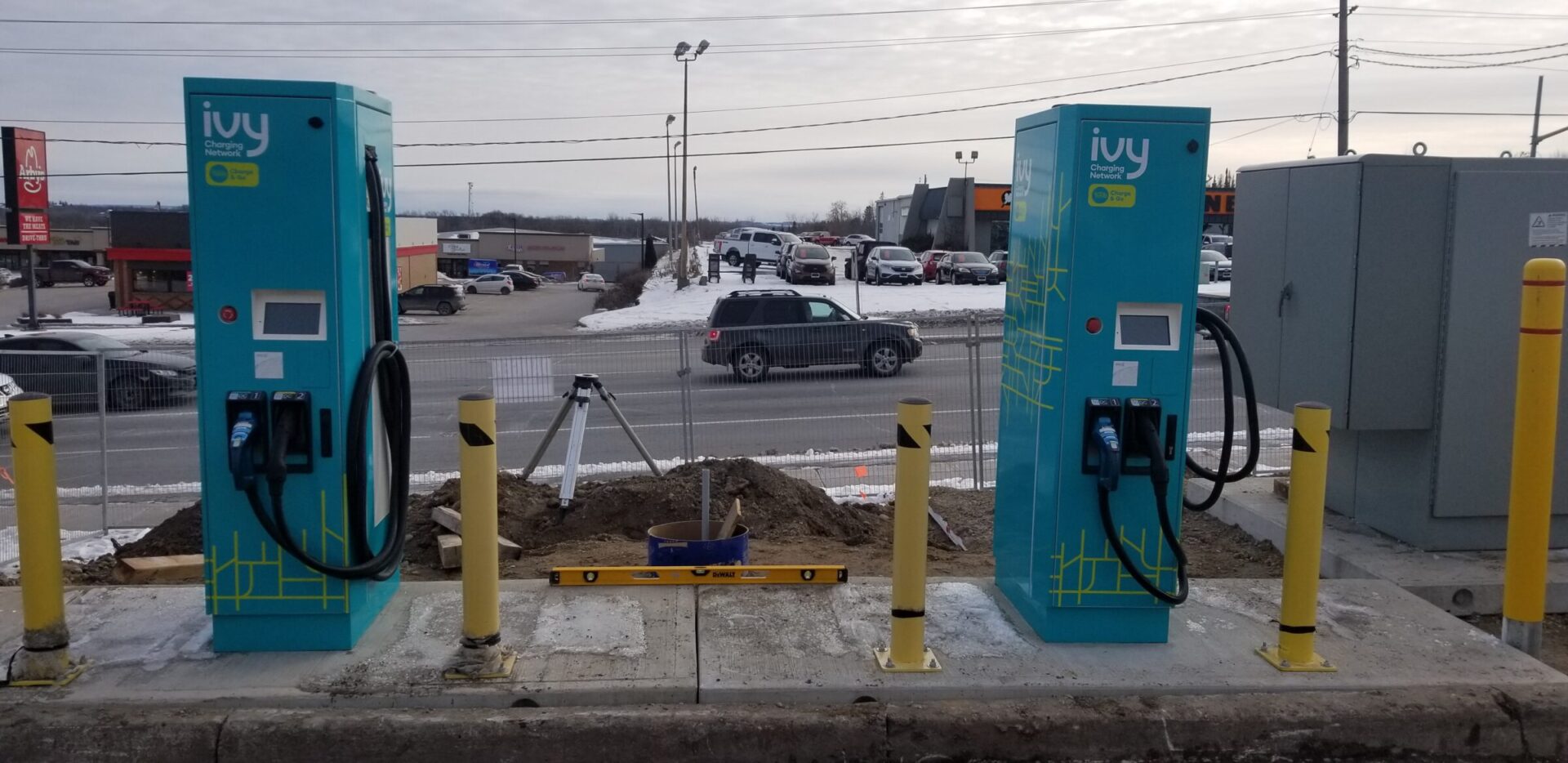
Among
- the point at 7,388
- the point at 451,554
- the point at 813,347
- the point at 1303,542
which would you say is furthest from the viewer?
the point at 813,347

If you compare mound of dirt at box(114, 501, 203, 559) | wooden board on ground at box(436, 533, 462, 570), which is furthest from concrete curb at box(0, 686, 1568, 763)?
mound of dirt at box(114, 501, 203, 559)

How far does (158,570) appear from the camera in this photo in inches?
278

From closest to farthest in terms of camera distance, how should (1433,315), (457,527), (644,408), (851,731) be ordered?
1. (851,731)
2. (1433,315)
3. (457,527)
4. (644,408)

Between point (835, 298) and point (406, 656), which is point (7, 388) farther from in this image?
point (835, 298)

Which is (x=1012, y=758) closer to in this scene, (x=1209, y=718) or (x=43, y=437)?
(x=1209, y=718)

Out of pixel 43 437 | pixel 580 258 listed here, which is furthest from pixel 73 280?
pixel 43 437

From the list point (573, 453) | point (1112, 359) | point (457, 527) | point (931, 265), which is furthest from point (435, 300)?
point (1112, 359)

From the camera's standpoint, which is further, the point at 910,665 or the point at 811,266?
the point at 811,266

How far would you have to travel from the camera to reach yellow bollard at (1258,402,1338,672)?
187 inches

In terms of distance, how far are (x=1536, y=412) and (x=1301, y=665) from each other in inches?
58.3

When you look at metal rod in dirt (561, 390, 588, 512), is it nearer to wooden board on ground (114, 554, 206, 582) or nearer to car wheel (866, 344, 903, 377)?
wooden board on ground (114, 554, 206, 582)

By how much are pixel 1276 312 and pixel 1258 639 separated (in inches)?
114

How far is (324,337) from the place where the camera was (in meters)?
4.71

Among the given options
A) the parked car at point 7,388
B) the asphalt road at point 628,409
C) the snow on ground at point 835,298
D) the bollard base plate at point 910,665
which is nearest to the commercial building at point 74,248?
the snow on ground at point 835,298
